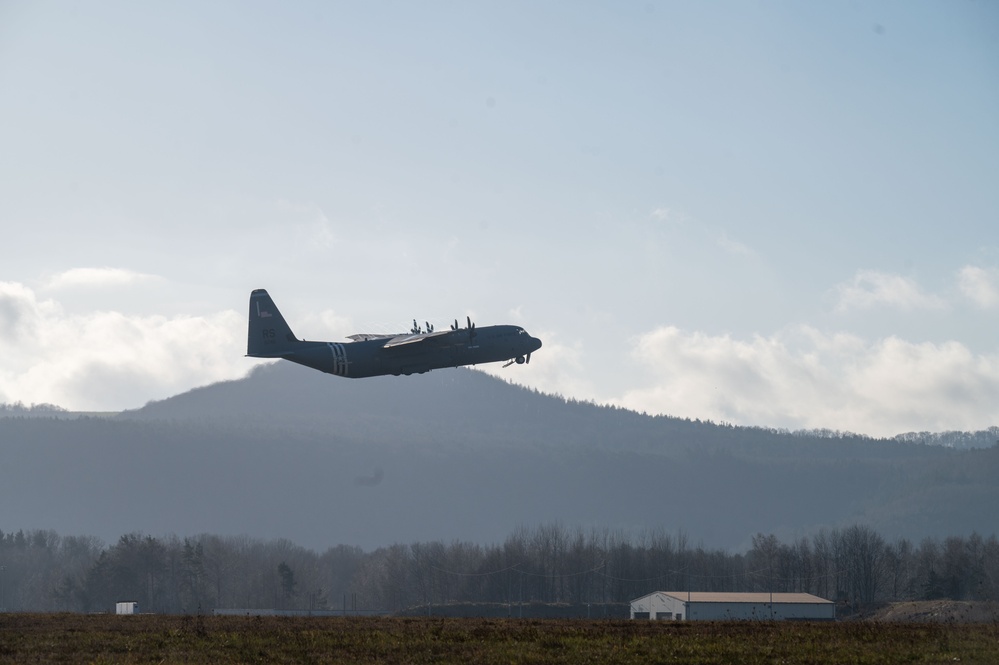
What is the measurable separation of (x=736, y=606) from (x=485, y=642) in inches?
2768

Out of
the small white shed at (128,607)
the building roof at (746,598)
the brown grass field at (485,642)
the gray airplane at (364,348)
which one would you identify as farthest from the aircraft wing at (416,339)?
the building roof at (746,598)

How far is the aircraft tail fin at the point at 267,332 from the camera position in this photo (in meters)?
91.6

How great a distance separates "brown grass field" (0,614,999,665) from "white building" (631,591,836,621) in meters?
50.6

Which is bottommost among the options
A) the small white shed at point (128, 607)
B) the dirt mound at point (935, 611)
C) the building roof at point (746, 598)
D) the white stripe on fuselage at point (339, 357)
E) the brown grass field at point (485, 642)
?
the dirt mound at point (935, 611)

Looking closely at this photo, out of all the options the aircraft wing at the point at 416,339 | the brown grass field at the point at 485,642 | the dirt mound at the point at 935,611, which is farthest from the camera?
the dirt mound at the point at 935,611

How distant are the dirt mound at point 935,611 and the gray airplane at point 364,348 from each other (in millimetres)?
52248

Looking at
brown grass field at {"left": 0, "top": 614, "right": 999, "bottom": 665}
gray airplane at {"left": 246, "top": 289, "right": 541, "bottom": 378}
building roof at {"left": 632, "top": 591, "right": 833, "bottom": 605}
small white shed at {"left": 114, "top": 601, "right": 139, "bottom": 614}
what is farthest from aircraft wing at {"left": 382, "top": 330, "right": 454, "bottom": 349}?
building roof at {"left": 632, "top": 591, "right": 833, "bottom": 605}

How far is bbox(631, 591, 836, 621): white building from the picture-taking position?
116562 millimetres

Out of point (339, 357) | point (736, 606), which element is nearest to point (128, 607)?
point (339, 357)

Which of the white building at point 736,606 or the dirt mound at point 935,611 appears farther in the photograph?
the white building at point 736,606

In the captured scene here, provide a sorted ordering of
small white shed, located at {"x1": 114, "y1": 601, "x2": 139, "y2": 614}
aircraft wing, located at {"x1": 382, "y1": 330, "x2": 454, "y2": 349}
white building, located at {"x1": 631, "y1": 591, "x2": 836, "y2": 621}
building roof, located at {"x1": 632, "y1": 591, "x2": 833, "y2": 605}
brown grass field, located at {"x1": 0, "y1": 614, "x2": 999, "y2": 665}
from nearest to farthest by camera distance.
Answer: brown grass field, located at {"x1": 0, "y1": 614, "x2": 999, "y2": 665}, aircraft wing, located at {"x1": 382, "y1": 330, "x2": 454, "y2": 349}, small white shed, located at {"x1": 114, "y1": 601, "x2": 139, "y2": 614}, white building, located at {"x1": 631, "y1": 591, "x2": 836, "y2": 621}, building roof, located at {"x1": 632, "y1": 591, "x2": 833, "y2": 605}

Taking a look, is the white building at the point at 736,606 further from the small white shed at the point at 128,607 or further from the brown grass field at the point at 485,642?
the small white shed at the point at 128,607

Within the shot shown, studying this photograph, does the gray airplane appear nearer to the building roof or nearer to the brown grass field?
the brown grass field

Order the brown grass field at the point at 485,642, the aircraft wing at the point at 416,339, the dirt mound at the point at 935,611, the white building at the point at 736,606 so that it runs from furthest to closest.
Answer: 1. the white building at the point at 736,606
2. the dirt mound at the point at 935,611
3. the aircraft wing at the point at 416,339
4. the brown grass field at the point at 485,642
